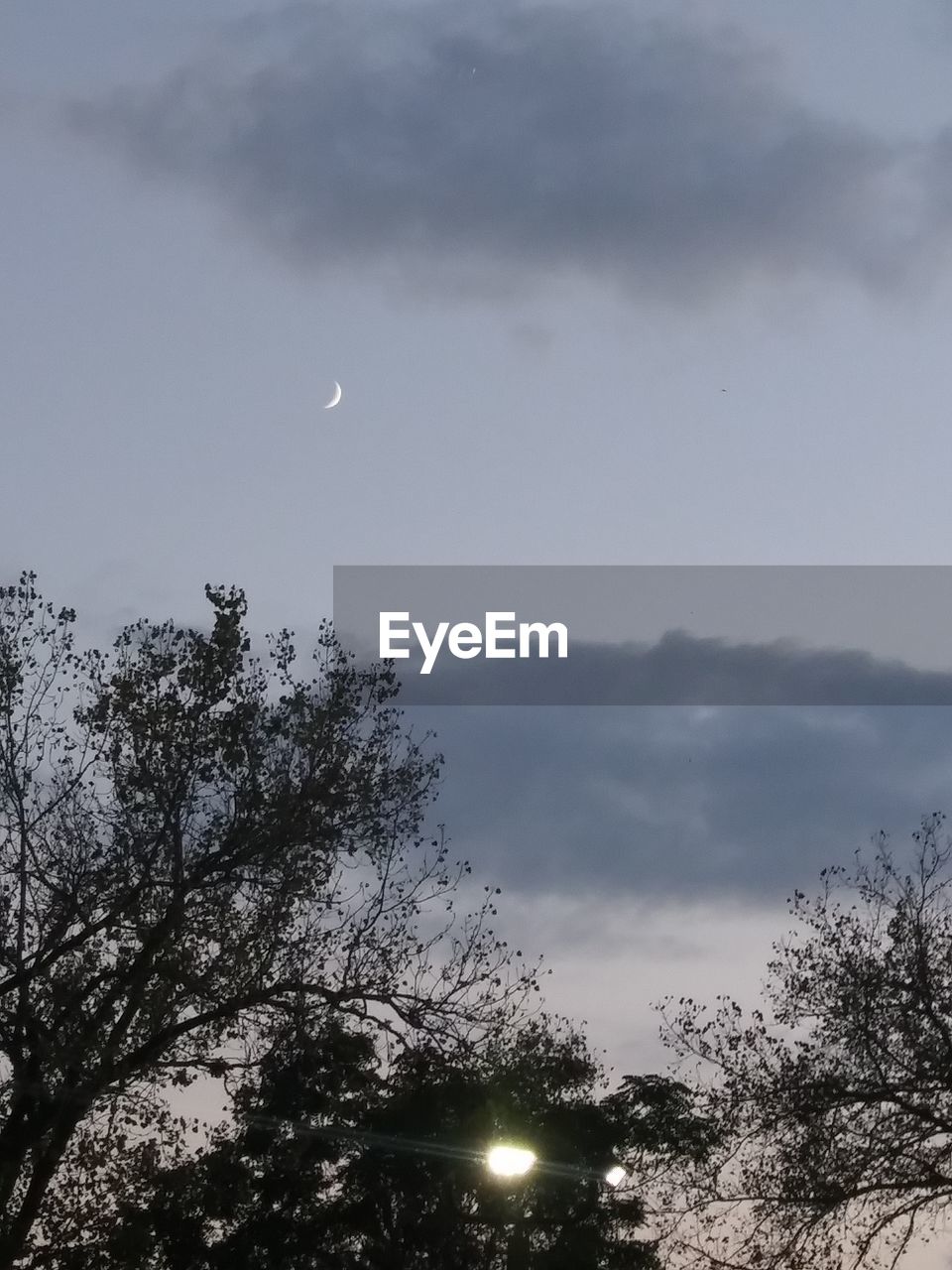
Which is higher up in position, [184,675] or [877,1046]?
[184,675]

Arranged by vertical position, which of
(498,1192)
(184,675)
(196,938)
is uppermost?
(184,675)

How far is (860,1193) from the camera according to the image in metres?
28.0

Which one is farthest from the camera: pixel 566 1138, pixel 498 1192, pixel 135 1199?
pixel 566 1138

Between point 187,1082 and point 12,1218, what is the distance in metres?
4.96

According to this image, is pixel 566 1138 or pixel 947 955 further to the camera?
pixel 566 1138

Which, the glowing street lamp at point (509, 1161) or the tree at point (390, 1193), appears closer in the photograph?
the glowing street lamp at point (509, 1161)

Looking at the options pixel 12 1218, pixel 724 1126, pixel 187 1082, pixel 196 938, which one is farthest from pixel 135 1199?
pixel 724 1126

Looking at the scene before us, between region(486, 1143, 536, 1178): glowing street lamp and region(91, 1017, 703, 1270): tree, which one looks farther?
region(91, 1017, 703, 1270): tree

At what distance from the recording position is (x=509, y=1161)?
24031mm

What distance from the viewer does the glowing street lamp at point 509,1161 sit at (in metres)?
24.1

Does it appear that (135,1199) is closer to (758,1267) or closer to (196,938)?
(196,938)

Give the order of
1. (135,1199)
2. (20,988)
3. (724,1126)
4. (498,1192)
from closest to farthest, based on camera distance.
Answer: (20,988)
(724,1126)
(135,1199)
(498,1192)

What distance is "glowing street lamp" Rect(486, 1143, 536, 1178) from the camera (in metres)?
24.1

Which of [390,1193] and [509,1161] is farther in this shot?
[390,1193]
